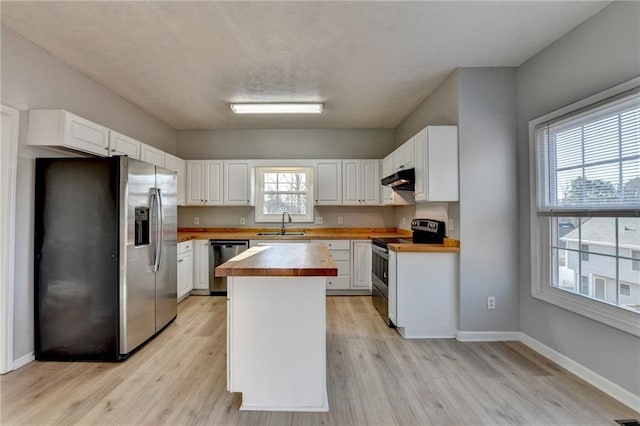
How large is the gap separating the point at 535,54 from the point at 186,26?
2998 millimetres

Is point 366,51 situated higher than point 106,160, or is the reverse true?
point 366,51

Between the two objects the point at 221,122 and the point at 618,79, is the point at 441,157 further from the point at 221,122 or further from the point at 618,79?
the point at 221,122

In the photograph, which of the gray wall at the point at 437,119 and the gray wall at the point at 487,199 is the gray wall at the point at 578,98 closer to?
the gray wall at the point at 487,199

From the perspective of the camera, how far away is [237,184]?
4.75 m

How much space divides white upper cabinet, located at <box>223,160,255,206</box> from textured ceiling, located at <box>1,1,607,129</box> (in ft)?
4.25

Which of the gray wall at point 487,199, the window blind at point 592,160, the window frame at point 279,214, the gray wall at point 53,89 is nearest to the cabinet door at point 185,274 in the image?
the window frame at point 279,214

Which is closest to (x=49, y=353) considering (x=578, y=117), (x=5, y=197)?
(x=5, y=197)

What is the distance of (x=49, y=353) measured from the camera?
8.05ft

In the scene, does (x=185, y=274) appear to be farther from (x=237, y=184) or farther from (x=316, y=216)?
(x=316, y=216)

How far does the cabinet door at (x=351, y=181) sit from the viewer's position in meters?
4.79

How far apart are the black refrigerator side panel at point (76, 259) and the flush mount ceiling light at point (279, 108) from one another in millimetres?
1740

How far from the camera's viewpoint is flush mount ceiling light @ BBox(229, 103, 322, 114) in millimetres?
3699

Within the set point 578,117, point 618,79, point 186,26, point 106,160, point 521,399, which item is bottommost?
point 521,399

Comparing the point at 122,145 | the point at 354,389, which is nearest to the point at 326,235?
the point at 354,389
